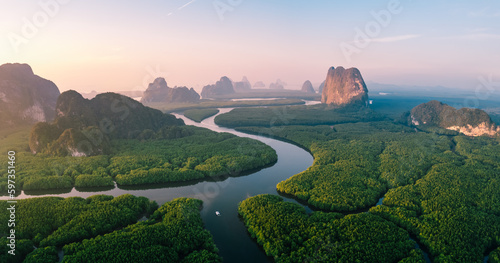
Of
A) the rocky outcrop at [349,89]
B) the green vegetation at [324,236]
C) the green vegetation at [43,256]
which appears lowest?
the green vegetation at [43,256]

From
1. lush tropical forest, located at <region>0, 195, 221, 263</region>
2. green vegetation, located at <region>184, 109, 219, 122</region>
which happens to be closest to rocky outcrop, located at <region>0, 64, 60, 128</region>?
green vegetation, located at <region>184, 109, 219, 122</region>

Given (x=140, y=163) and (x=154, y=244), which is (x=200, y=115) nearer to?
(x=140, y=163)

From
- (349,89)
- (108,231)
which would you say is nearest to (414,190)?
(108,231)

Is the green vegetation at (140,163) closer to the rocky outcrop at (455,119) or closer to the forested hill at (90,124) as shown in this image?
the forested hill at (90,124)

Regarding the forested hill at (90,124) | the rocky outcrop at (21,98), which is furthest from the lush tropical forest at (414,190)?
the rocky outcrop at (21,98)

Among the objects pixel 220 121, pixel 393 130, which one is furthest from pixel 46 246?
pixel 393 130

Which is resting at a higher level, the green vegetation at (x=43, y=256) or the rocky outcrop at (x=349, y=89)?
the rocky outcrop at (x=349, y=89)

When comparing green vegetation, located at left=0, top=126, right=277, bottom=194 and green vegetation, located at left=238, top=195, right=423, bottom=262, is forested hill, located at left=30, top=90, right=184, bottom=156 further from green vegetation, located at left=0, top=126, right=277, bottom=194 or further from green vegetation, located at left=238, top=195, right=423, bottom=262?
green vegetation, located at left=238, top=195, right=423, bottom=262

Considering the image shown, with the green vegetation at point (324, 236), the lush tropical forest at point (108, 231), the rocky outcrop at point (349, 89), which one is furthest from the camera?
the rocky outcrop at point (349, 89)
